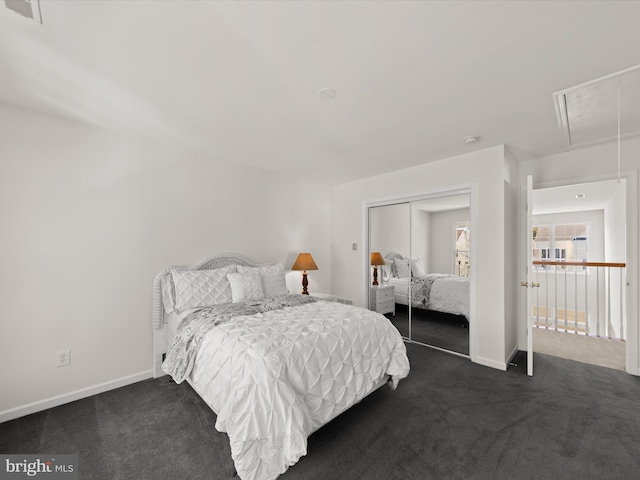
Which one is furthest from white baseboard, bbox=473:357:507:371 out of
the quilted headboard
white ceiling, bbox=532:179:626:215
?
the quilted headboard

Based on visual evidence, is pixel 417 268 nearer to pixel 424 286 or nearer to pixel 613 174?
pixel 424 286

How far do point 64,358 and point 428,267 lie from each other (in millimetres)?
4130

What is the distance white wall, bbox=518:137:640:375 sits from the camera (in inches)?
114

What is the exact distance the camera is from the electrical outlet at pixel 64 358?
2439mm

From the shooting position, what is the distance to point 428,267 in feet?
12.5

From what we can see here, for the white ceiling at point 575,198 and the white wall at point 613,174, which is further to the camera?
the white ceiling at point 575,198

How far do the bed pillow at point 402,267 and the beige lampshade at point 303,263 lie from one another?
1273mm

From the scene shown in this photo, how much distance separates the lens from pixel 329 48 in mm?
1625

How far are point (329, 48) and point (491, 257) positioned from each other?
111 inches

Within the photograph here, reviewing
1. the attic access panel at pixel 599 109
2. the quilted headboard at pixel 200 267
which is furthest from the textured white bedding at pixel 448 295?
the quilted headboard at pixel 200 267

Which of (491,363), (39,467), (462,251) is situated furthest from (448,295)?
(39,467)

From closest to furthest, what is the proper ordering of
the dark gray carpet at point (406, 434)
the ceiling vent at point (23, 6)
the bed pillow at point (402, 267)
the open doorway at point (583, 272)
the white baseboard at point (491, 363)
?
the ceiling vent at point (23, 6) < the dark gray carpet at point (406, 434) < the white baseboard at point (491, 363) < the open doorway at point (583, 272) < the bed pillow at point (402, 267)

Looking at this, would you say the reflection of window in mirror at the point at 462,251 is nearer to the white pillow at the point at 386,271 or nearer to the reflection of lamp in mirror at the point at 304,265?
the white pillow at the point at 386,271

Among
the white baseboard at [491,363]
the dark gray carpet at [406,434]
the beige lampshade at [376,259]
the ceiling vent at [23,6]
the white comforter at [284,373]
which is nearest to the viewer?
the ceiling vent at [23,6]
